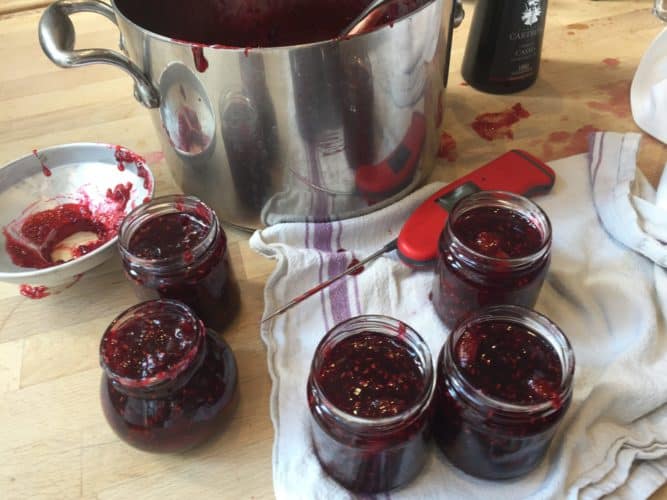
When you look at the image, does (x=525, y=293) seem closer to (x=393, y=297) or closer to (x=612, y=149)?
(x=393, y=297)

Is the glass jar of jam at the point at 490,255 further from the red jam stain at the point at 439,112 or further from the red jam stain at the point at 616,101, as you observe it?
the red jam stain at the point at 616,101

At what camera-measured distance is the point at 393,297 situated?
677mm

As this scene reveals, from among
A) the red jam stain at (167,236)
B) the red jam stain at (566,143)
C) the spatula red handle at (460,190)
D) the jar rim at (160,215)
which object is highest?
the jar rim at (160,215)

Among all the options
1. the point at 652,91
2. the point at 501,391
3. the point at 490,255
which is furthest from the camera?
the point at 652,91

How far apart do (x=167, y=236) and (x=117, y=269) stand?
14 cm

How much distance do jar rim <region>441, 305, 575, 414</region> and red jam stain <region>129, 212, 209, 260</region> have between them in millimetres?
287

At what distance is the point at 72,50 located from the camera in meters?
0.63

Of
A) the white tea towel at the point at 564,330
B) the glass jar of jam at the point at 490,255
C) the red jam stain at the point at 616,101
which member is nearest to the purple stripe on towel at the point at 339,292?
the white tea towel at the point at 564,330

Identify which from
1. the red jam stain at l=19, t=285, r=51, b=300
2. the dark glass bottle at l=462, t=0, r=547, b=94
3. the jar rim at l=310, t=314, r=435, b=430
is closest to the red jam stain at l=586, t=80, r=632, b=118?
the dark glass bottle at l=462, t=0, r=547, b=94

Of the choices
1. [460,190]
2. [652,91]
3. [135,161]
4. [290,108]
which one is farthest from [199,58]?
[652,91]

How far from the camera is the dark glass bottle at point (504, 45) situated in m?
0.86

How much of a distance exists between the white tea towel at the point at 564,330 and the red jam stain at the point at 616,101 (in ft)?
0.57

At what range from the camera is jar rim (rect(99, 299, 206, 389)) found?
1.65ft

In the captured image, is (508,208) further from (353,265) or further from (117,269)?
(117,269)
